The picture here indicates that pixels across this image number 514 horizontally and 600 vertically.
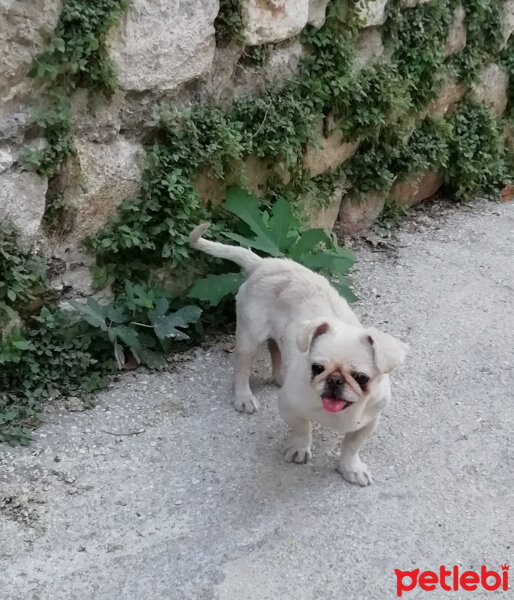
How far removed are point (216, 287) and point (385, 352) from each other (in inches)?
62.8

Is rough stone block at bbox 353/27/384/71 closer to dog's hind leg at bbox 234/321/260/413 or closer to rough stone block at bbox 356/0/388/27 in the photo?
rough stone block at bbox 356/0/388/27

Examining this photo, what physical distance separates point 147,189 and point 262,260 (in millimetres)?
813

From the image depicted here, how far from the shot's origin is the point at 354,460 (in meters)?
3.72

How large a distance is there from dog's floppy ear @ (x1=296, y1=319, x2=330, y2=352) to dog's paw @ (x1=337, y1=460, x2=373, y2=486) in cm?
78

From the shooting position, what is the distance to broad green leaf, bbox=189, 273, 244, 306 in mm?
4480

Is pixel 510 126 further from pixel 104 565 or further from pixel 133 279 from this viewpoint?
pixel 104 565

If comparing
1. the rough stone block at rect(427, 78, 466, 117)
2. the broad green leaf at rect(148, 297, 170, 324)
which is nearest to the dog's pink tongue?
the broad green leaf at rect(148, 297, 170, 324)

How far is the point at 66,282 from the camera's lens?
4328 mm

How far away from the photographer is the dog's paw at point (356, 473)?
3.68 m

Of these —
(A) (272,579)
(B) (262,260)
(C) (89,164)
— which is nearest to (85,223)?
(C) (89,164)

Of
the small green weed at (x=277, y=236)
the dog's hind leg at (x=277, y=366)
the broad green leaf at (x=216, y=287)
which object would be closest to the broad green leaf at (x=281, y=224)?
the small green weed at (x=277, y=236)

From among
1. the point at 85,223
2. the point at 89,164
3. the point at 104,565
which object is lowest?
the point at 104,565

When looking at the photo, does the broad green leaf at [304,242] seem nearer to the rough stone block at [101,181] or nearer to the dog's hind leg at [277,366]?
the dog's hind leg at [277,366]

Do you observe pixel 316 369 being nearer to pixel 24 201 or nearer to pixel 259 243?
pixel 259 243
